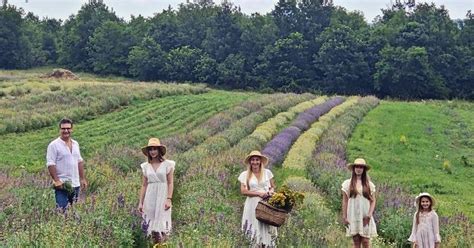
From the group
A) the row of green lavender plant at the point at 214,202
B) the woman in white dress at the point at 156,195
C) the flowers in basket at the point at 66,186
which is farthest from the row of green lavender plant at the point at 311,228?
the flowers in basket at the point at 66,186

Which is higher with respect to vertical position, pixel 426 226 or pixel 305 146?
pixel 426 226

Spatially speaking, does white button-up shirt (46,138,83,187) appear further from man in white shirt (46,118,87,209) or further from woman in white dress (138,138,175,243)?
woman in white dress (138,138,175,243)

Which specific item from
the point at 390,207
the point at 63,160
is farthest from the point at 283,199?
the point at 390,207

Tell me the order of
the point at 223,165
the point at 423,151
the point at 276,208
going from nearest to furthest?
the point at 276,208
the point at 223,165
the point at 423,151

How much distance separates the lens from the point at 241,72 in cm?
6850

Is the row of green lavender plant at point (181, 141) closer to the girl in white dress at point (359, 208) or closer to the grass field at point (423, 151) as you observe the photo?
the grass field at point (423, 151)

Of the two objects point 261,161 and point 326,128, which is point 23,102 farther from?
point 261,161

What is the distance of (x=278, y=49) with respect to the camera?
225ft

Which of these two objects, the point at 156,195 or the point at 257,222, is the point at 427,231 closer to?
the point at 257,222

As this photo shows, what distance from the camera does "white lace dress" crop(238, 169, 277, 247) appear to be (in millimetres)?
7825

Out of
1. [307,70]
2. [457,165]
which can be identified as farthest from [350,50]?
[457,165]

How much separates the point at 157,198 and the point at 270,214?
1.45m

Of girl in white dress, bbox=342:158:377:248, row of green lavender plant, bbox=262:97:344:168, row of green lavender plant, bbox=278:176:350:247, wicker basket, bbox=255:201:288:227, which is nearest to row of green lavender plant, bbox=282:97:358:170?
row of green lavender plant, bbox=262:97:344:168

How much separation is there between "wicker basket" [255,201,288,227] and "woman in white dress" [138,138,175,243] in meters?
1.17
